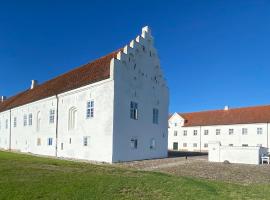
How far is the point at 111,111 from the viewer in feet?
74.2

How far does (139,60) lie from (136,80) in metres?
1.97

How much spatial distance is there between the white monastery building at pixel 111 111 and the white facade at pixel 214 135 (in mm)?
23301

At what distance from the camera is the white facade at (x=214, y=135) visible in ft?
151

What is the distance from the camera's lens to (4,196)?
8.74 metres

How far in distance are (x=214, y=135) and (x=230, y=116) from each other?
434 centimetres

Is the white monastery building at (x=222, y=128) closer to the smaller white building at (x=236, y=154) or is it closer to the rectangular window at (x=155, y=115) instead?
the smaller white building at (x=236, y=154)

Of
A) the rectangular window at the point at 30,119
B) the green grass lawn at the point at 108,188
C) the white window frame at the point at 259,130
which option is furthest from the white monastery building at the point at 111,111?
the white window frame at the point at 259,130

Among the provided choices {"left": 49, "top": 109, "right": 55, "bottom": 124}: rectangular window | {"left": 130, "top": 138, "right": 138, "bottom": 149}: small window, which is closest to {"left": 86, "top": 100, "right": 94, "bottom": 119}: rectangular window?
{"left": 130, "top": 138, "right": 138, "bottom": 149}: small window

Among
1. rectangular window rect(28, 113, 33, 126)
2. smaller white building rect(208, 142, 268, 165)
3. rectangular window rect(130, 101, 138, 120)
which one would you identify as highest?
rectangular window rect(130, 101, 138, 120)

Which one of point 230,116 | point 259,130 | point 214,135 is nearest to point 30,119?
point 214,135

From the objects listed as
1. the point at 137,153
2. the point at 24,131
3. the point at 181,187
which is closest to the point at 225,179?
the point at 181,187

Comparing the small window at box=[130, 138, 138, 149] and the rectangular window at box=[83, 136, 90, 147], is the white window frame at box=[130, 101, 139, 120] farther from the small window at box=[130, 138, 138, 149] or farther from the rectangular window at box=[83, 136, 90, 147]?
the rectangular window at box=[83, 136, 90, 147]

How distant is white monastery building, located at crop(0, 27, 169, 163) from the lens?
23.0m

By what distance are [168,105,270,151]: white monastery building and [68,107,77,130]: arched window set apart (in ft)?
97.2
